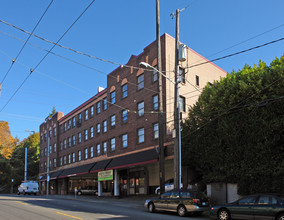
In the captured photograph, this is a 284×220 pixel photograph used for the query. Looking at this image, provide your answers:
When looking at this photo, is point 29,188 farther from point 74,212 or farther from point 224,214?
point 224,214

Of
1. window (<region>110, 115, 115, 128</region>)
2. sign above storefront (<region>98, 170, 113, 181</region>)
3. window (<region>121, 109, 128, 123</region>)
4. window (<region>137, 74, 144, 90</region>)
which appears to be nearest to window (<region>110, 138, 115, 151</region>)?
window (<region>110, 115, 115, 128</region>)

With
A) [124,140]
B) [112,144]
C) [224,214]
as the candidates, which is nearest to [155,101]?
[124,140]

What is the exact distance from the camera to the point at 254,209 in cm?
1223

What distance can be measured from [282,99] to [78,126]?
32.2 metres

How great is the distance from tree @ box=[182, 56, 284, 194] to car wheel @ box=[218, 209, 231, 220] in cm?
450

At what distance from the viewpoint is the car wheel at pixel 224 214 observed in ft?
42.9

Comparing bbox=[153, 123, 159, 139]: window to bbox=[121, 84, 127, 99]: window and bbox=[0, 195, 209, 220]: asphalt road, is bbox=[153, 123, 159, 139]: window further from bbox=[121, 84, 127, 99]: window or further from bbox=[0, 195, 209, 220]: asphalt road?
bbox=[0, 195, 209, 220]: asphalt road

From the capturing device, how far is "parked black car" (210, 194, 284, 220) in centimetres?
1153

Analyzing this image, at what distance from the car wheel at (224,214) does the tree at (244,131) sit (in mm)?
4500

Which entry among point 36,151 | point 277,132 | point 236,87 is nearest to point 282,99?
point 277,132

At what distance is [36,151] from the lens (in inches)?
2724

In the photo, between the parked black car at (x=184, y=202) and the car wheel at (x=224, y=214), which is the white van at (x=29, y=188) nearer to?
the parked black car at (x=184, y=202)

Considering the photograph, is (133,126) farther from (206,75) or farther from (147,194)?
(206,75)

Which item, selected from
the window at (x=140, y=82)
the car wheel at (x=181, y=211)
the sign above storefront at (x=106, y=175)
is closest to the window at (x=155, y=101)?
the window at (x=140, y=82)
